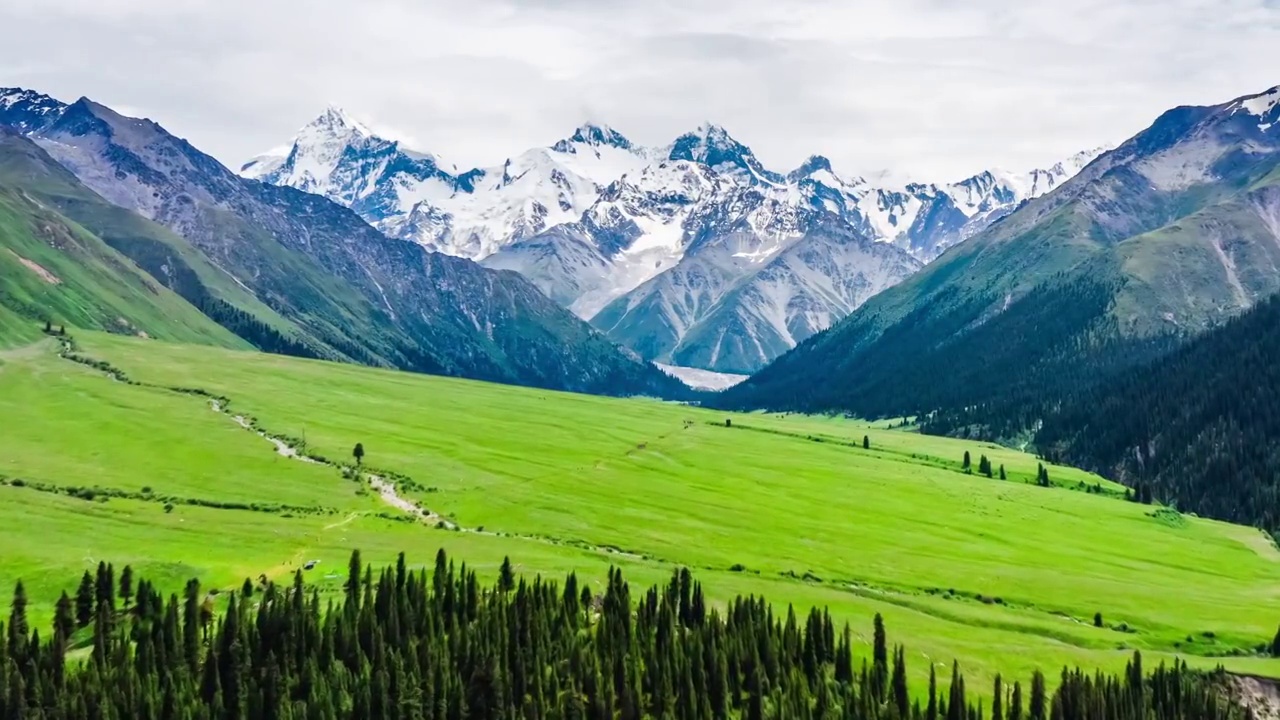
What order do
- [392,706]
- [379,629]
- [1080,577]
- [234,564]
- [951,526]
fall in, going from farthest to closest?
[951,526], [1080,577], [234,564], [379,629], [392,706]

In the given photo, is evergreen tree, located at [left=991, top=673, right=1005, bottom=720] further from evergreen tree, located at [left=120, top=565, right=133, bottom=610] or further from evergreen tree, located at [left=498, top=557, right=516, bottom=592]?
evergreen tree, located at [left=120, top=565, right=133, bottom=610]

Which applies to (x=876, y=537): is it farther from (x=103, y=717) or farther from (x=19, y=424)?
(x=19, y=424)

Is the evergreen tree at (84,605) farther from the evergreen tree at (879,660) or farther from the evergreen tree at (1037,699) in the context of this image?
the evergreen tree at (1037,699)

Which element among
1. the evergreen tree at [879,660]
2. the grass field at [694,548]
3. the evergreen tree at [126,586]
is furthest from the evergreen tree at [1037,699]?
the evergreen tree at [126,586]

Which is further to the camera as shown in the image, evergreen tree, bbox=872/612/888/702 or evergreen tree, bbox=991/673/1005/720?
evergreen tree, bbox=872/612/888/702

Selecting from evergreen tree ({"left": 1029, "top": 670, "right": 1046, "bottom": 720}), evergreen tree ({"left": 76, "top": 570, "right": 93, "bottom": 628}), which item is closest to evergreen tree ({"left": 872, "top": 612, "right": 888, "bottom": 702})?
evergreen tree ({"left": 1029, "top": 670, "right": 1046, "bottom": 720})

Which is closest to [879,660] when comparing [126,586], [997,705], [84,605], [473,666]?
[997,705]

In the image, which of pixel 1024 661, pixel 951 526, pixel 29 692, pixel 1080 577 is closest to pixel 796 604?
pixel 1024 661

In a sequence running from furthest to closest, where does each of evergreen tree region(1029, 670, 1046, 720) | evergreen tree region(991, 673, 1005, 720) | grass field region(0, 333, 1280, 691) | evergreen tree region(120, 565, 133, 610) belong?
grass field region(0, 333, 1280, 691)
evergreen tree region(120, 565, 133, 610)
evergreen tree region(1029, 670, 1046, 720)
evergreen tree region(991, 673, 1005, 720)

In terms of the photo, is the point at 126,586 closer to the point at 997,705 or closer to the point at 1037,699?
the point at 997,705
